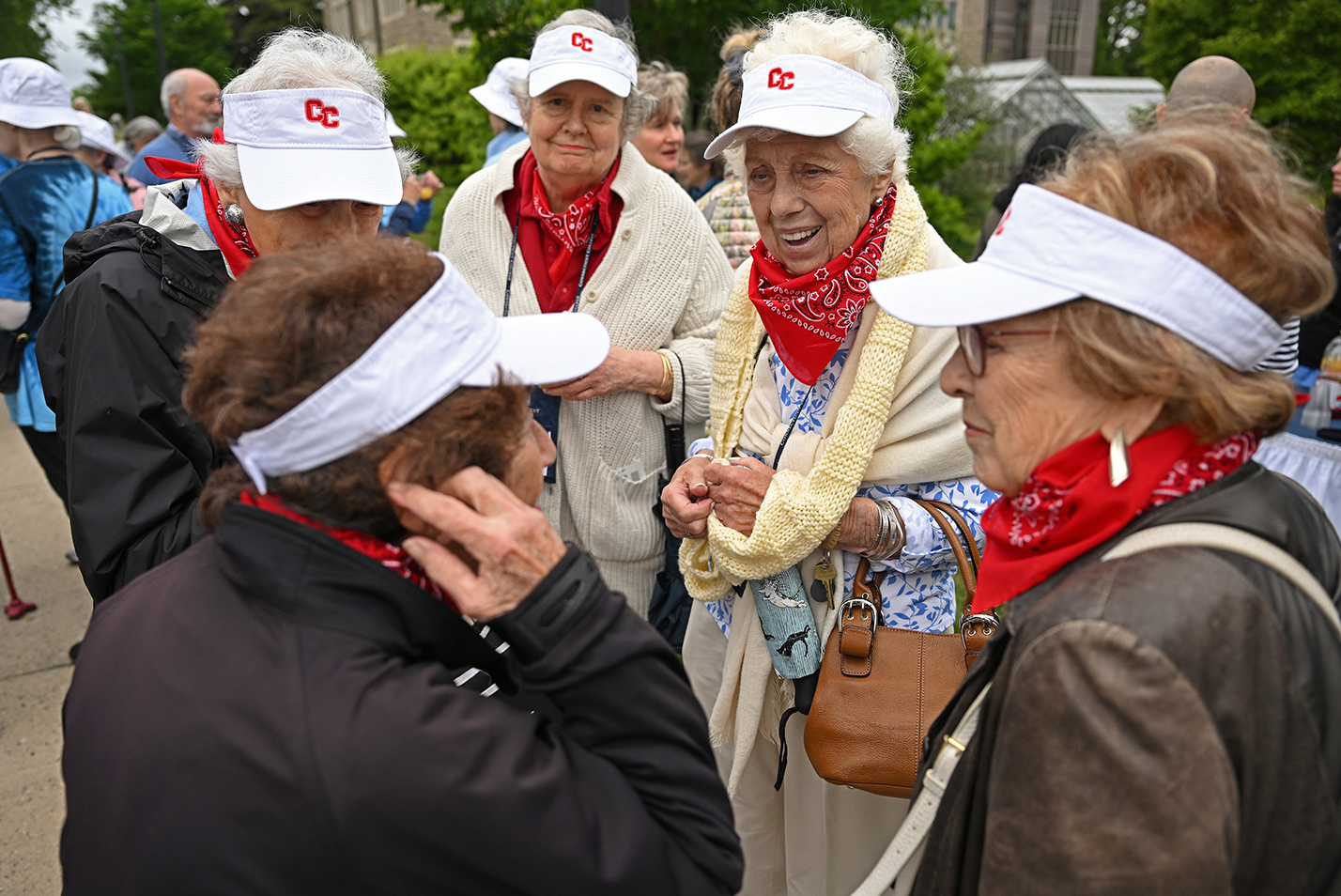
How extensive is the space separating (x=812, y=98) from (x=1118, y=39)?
210 ft

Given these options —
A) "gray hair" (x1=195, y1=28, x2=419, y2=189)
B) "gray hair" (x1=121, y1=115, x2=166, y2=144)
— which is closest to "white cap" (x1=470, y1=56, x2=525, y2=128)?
"gray hair" (x1=195, y1=28, x2=419, y2=189)

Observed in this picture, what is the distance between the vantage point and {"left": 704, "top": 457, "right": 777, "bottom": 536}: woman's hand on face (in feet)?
7.43

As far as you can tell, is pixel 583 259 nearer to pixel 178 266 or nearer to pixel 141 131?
pixel 178 266

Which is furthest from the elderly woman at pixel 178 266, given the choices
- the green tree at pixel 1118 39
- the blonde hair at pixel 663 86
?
the green tree at pixel 1118 39

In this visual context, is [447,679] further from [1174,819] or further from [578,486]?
[578,486]

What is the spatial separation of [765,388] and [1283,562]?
1.48 m

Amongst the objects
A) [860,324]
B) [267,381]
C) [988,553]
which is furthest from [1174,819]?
[860,324]

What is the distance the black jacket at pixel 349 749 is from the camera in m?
1.07

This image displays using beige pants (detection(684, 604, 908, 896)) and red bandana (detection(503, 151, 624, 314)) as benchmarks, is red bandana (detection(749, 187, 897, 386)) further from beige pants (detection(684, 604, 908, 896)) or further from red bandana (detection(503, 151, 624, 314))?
beige pants (detection(684, 604, 908, 896))

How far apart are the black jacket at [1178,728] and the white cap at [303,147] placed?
176 cm

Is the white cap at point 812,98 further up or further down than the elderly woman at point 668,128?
further up

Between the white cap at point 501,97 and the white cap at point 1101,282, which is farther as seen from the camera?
the white cap at point 501,97

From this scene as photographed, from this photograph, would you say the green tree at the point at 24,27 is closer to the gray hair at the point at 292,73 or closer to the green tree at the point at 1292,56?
the gray hair at the point at 292,73

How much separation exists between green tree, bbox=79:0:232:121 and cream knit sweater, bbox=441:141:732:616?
154ft
